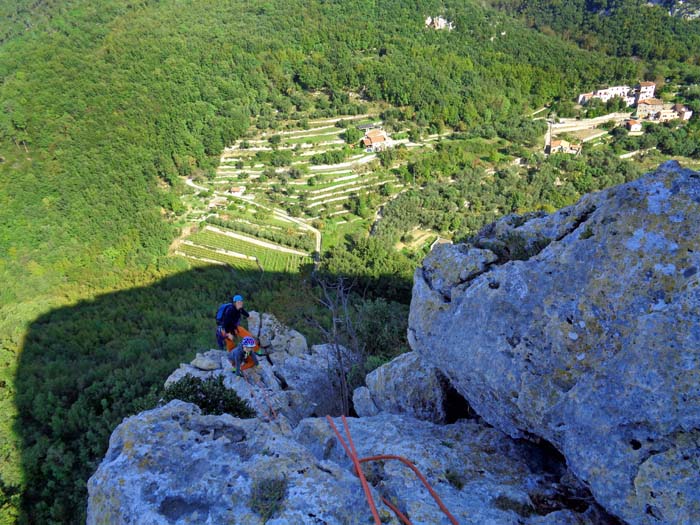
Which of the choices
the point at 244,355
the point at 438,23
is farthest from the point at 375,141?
the point at 438,23

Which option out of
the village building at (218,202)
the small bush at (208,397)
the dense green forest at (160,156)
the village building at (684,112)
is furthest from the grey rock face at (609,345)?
the village building at (684,112)

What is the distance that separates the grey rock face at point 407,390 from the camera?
7.98m

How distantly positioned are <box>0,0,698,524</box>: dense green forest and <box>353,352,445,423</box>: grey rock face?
5432 mm

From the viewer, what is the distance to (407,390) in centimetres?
834

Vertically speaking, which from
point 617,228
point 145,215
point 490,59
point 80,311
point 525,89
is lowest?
point 80,311

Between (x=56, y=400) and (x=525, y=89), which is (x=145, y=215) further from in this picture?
(x=525, y=89)

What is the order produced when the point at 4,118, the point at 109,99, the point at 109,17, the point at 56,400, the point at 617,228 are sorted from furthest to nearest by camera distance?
1. the point at 109,17
2. the point at 109,99
3. the point at 4,118
4. the point at 56,400
5. the point at 617,228

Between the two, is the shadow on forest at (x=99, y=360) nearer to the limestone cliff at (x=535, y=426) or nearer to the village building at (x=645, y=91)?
the limestone cliff at (x=535, y=426)

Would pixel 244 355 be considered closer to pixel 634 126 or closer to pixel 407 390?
pixel 407 390

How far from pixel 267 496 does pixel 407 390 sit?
14.2ft

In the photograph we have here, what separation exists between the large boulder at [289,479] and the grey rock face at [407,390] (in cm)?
147

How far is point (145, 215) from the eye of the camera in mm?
54156

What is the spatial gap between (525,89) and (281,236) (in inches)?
2514

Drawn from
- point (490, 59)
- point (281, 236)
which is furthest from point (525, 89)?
point (281, 236)
